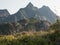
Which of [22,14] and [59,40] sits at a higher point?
[59,40]

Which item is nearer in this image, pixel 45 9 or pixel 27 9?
pixel 27 9

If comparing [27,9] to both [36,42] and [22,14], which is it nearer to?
[22,14]

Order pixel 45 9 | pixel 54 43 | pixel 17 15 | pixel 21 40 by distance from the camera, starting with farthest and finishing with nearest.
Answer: pixel 45 9 < pixel 17 15 < pixel 21 40 < pixel 54 43

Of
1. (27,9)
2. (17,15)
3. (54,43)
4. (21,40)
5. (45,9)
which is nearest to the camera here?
(54,43)

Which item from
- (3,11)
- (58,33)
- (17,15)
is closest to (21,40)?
(58,33)

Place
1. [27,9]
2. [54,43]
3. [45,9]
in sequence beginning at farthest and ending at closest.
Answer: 1. [45,9]
2. [27,9]
3. [54,43]

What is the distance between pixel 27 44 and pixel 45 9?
18045 centimetres

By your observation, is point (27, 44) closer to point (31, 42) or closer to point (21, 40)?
point (31, 42)

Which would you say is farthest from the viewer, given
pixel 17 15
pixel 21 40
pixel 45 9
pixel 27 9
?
pixel 45 9

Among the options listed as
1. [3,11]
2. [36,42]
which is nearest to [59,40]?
[36,42]

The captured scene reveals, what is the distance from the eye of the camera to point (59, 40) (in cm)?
1638

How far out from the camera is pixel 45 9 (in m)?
196

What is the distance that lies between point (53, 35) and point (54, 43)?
1.98 metres

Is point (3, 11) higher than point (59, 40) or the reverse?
the reverse
